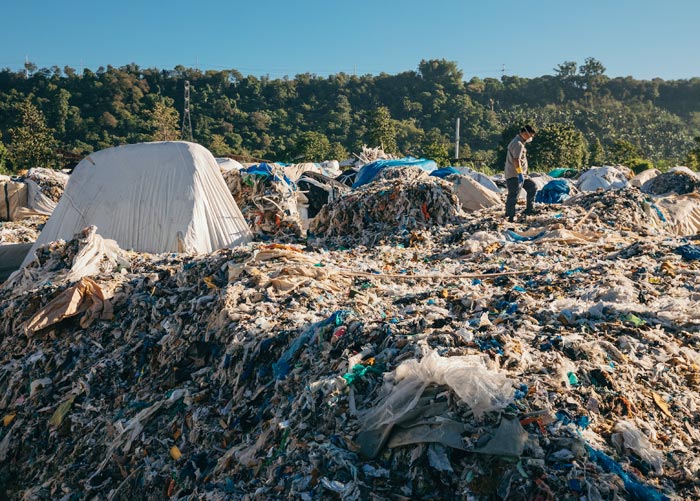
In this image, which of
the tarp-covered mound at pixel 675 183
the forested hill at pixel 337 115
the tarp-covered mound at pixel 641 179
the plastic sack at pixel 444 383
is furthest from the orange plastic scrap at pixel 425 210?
the forested hill at pixel 337 115

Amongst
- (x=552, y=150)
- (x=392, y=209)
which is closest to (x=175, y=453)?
(x=392, y=209)

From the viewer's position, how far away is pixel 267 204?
10.1 m

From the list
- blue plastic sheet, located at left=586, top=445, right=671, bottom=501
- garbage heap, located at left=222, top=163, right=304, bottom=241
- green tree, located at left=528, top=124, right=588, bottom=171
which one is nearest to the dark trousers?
garbage heap, located at left=222, top=163, right=304, bottom=241

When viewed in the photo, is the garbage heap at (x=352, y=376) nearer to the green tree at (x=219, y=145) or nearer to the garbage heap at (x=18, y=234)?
the garbage heap at (x=18, y=234)

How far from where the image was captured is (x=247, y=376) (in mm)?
3979

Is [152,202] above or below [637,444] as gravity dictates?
above

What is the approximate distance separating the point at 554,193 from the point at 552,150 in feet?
77.4

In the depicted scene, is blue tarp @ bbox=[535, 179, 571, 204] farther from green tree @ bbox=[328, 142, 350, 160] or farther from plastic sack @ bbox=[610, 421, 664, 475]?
green tree @ bbox=[328, 142, 350, 160]

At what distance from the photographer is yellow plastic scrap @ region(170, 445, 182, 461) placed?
3.59 meters

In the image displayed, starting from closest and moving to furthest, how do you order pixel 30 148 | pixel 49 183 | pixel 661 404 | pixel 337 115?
pixel 661 404 < pixel 49 183 < pixel 30 148 < pixel 337 115

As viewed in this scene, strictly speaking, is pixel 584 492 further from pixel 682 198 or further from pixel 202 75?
pixel 202 75

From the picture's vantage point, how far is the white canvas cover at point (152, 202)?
26.7ft

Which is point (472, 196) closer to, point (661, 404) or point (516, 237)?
point (516, 237)

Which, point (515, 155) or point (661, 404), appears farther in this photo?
point (515, 155)
